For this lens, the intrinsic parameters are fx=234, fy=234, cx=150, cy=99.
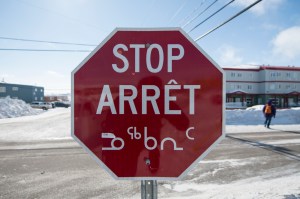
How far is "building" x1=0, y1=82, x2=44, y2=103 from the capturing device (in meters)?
65.8

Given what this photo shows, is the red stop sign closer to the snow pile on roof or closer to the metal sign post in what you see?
the metal sign post

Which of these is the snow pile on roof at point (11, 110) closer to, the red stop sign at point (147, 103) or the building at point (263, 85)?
the red stop sign at point (147, 103)

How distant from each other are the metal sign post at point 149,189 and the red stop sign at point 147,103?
6 cm

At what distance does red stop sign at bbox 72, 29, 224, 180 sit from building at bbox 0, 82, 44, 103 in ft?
247

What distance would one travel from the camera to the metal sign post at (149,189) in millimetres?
1424

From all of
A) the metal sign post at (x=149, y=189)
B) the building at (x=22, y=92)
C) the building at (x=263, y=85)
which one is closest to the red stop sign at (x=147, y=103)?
the metal sign post at (x=149, y=189)

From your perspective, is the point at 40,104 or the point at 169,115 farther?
the point at 40,104

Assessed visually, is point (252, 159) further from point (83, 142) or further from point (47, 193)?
point (83, 142)

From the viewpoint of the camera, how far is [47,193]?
15.4 feet

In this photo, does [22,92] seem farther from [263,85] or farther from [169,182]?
[169,182]

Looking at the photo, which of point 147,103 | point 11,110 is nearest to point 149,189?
point 147,103

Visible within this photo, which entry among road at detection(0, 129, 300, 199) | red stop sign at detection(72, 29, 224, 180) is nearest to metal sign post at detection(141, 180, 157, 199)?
red stop sign at detection(72, 29, 224, 180)

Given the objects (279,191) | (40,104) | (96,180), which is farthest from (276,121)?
(40,104)

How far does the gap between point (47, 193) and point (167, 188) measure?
243 cm
